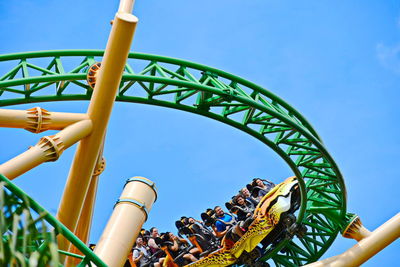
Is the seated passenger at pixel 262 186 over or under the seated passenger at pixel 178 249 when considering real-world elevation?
over

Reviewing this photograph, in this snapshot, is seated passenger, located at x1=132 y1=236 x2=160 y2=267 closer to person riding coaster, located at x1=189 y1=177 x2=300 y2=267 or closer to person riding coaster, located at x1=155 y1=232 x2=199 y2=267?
person riding coaster, located at x1=155 y1=232 x2=199 y2=267

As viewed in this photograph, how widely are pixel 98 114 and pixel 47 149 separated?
0.57 metres

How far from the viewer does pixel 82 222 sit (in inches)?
333

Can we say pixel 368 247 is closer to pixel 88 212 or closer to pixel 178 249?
pixel 178 249

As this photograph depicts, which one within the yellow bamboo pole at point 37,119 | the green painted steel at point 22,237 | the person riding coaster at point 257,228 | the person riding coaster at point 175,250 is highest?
the person riding coaster at point 175,250

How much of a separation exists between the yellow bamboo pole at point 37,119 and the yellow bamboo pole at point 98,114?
0.63 ft

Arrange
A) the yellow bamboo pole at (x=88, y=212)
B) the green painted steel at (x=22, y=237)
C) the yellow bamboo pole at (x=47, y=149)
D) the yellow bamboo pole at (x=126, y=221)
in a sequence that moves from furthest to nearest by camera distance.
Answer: the yellow bamboo pole at (x=88, y=212) < the yellow bamboo pole at (x=126, y=221) < the yellow bamboo pole at (x=47, y=149) < the green painted steel at (x=22, y=237)

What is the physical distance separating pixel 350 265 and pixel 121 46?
503 centimetres

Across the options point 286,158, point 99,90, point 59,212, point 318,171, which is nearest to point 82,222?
point 59,212

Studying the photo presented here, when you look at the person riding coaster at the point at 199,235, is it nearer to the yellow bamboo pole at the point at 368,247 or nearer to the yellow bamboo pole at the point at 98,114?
the yellow bamboo pole at the point at 368,247

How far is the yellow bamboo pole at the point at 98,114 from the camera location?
682 cm

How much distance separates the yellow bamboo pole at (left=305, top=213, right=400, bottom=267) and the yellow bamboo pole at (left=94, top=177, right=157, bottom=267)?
10.7 feet

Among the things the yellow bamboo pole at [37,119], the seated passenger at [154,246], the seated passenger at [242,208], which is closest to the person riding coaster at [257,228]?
the seated passenger at [242,208]

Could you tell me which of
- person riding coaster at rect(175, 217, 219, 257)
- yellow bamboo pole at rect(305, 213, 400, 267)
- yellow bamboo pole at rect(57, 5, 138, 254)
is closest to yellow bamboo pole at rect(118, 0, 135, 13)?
yellow bamboo pole at rect(57, 5, 138, 254)
